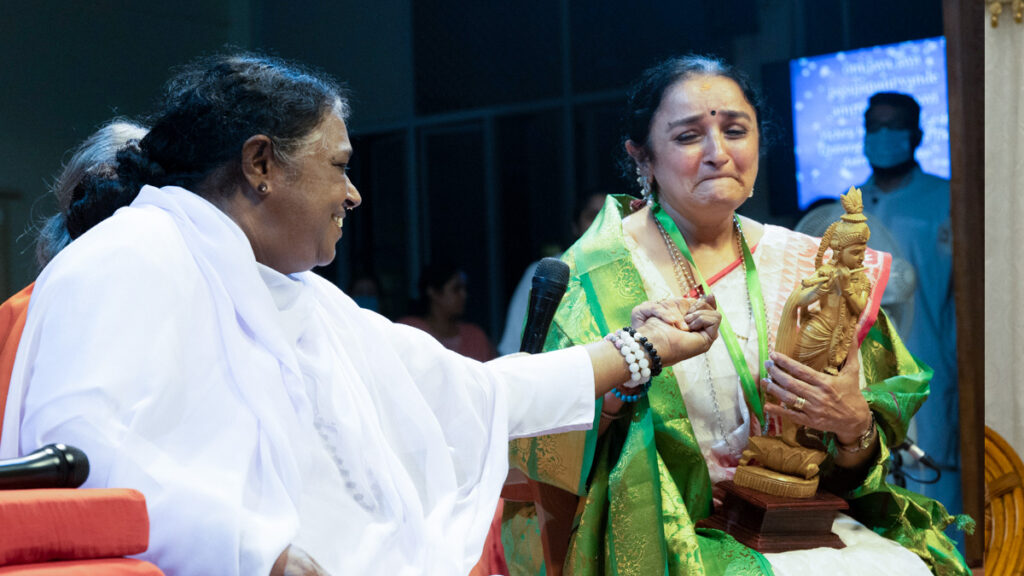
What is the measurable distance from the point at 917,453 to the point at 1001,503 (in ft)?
1.33

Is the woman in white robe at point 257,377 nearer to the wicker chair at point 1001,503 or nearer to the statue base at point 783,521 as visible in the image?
the statue base at point 783,521

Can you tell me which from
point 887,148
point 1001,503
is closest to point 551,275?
point 1001,503

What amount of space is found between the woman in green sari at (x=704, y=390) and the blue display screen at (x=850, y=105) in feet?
5.69

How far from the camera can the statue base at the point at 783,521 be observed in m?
2.38

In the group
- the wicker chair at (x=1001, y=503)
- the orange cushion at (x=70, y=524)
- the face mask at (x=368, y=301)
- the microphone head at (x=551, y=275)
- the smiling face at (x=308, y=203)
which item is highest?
the smiling face at (x=308, y=203)

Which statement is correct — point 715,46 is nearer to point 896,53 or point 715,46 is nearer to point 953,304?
point 896,53

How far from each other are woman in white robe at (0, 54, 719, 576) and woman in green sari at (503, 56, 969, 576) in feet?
1.05

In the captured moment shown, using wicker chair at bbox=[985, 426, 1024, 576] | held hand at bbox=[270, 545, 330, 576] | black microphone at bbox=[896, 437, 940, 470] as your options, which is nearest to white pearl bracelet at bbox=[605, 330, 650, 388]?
held hand at bbox=[270, 545, 330, 576]

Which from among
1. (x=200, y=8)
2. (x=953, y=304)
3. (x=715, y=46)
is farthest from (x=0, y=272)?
(x=953, y=304)

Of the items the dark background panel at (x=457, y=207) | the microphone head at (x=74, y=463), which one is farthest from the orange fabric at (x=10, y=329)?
the dark background panel at (x=457, y=207)

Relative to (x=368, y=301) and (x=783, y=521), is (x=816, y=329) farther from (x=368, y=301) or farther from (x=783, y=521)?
(x=368, y=301)

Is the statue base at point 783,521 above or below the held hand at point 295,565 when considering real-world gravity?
below

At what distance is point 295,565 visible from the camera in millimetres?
1546

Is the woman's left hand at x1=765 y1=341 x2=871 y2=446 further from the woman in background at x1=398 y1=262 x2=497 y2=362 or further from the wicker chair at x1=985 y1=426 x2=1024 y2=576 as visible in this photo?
the woman in background at x1=398 y1=262 x2=497 y2=362
